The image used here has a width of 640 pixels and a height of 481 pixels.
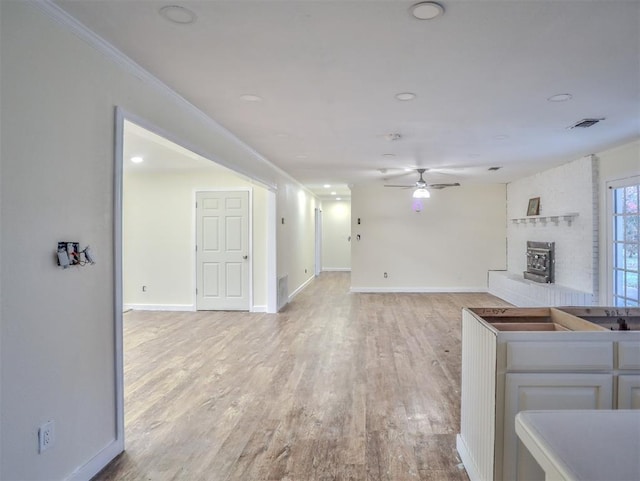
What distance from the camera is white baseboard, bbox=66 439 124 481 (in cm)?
211

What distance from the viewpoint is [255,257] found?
6723mm

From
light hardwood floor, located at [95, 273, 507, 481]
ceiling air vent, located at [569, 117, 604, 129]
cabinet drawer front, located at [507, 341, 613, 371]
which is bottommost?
light hardwood floor, located at [95, 273, 507, 481]

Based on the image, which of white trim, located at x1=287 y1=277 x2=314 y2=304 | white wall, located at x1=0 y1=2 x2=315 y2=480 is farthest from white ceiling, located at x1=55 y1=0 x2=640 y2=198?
white trim, located at x1=287 y1=277 x2=314 y2=304

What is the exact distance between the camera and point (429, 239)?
29.2 ft

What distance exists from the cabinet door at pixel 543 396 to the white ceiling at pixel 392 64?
5.69ft

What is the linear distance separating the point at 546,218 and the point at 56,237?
23.2ft

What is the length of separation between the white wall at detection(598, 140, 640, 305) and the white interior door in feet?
17.0

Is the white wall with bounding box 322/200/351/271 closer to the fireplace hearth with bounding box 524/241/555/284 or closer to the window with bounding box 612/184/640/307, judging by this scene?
the fireplace hearth with bounding box 524/241/555/284

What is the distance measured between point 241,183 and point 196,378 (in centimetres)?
373

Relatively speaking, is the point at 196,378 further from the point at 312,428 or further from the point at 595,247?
the point at 595,247

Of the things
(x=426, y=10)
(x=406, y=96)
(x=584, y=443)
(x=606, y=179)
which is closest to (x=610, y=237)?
(x=606, y=179)

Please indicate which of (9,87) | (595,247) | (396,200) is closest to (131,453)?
(9,87)

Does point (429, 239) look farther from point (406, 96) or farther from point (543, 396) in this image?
point (543, 396)

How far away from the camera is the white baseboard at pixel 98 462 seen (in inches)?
→ 83.1
